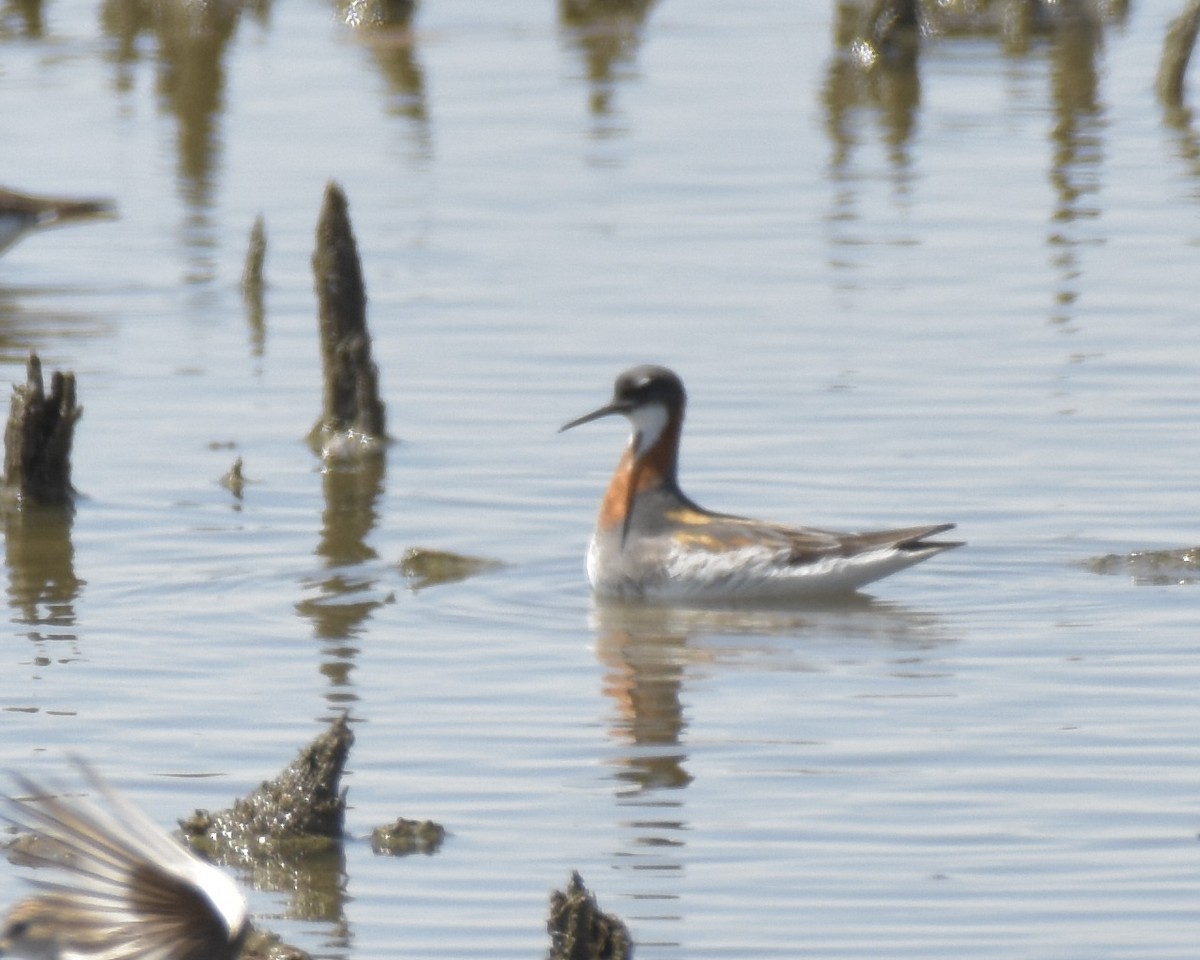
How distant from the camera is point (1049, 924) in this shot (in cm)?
764

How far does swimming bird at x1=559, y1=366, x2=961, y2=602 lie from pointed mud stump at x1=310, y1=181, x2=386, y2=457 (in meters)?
2.14

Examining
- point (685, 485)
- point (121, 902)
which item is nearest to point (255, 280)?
point (685, 485)

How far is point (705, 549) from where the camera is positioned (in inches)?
502

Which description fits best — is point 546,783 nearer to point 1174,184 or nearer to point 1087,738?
point 1087,738

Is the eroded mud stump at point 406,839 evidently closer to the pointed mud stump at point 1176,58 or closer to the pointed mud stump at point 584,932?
the pointed mud stump at point 584,932

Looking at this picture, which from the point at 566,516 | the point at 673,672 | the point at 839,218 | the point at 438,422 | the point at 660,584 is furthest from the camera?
the point at 839,218

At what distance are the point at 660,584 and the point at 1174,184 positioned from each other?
446 inches

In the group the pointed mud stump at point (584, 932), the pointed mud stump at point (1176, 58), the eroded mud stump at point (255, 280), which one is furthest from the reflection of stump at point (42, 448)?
the pointed mud stump at point (1176, 58)

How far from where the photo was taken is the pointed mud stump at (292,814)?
8.31 m

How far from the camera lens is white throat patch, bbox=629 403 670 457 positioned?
1359 cm

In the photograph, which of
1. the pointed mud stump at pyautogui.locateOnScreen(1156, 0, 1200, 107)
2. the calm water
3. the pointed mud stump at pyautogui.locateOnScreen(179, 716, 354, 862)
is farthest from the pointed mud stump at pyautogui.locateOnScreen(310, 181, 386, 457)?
the pointed mud stump at pyautogui.locateOnScreen(1156, 0, 1200, 107)

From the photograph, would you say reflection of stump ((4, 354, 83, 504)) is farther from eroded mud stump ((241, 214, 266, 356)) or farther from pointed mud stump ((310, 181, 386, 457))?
eroded mud stump ((241, 214, 266, 356))

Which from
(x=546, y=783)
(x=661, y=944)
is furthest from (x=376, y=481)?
(x=661, y=944)

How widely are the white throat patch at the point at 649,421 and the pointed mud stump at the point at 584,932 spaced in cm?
684
